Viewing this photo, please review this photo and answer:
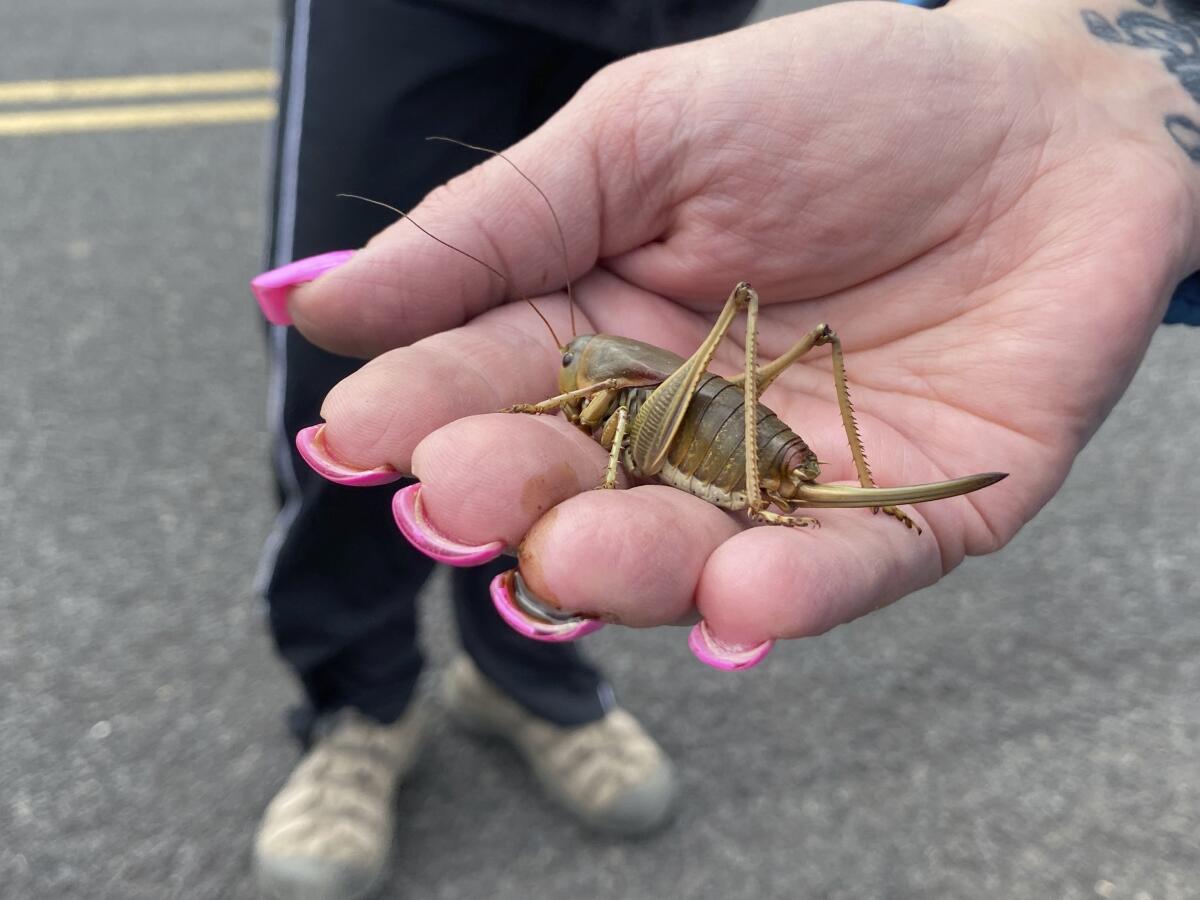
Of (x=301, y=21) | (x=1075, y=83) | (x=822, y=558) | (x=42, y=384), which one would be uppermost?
(x=1075, y=83)

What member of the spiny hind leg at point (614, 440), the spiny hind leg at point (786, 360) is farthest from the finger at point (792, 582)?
the spiny hind leg at point (786, 360)

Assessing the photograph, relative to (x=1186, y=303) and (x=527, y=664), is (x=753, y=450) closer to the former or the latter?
(x=1186, y=303)

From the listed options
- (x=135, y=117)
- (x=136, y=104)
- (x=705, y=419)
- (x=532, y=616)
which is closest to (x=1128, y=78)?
(x=705, y=419)

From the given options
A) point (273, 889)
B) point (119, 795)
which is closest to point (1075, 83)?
point (273, 889)

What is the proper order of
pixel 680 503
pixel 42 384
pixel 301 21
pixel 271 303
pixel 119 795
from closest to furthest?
pixel 680 503 < pixel 271 303 < pixel 301 21 < pixel 119 795 < pixel 42 384

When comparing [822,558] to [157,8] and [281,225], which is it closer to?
[281,225]

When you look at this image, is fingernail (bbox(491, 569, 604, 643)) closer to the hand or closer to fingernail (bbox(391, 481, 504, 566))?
Result: fingernail (bbox(391, 481, 504, 566))
